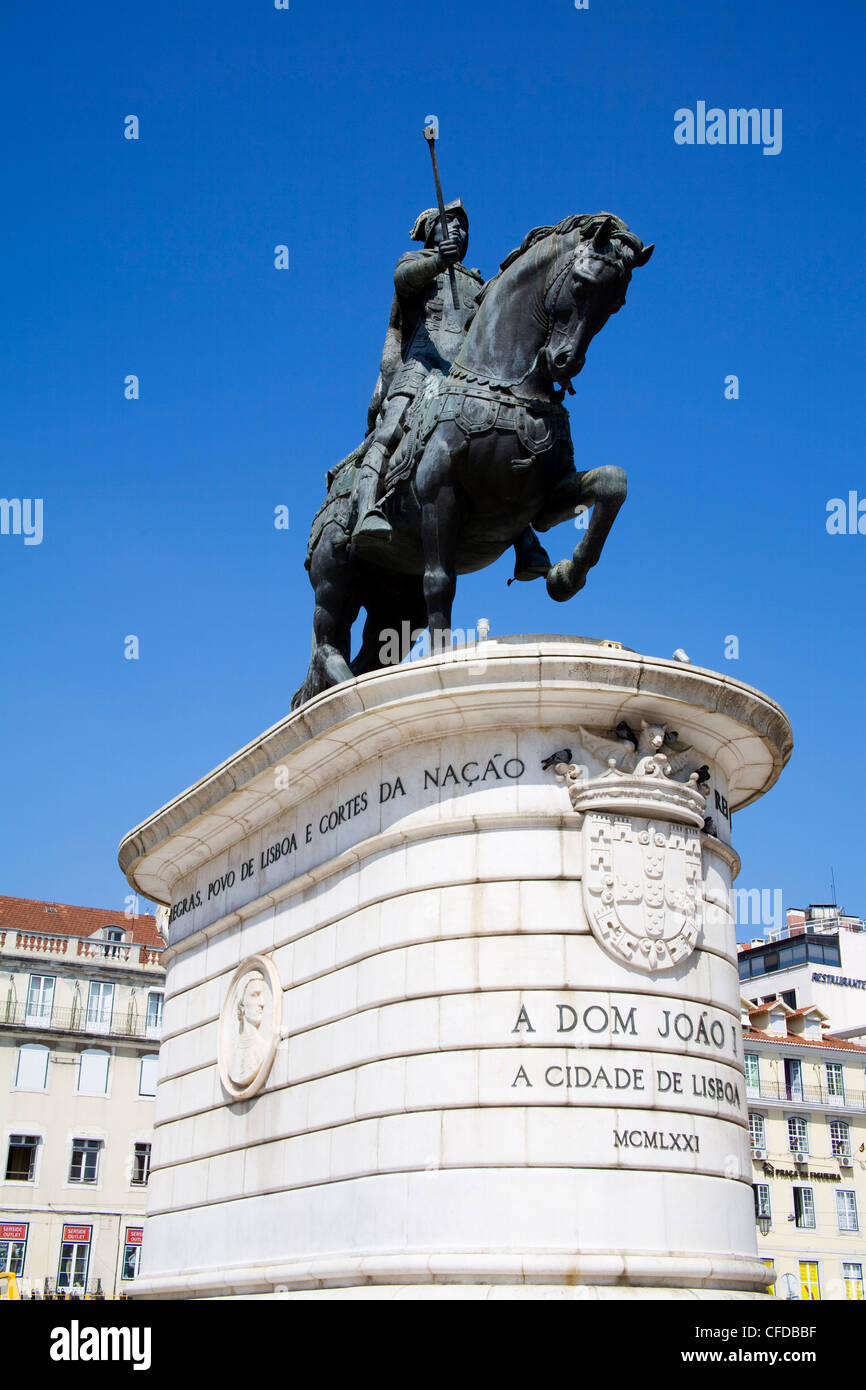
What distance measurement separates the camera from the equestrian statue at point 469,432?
12.3 m

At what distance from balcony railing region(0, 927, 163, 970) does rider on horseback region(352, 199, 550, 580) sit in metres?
39.7

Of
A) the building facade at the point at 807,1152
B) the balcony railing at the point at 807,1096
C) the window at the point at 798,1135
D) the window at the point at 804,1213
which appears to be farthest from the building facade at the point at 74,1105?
the window at the point at 798,1135

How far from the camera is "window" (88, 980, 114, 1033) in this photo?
5050 cm

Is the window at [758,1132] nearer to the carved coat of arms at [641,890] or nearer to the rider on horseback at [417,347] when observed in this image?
the rider on horseback at [417,347]

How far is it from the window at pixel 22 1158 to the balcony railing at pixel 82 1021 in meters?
3.68

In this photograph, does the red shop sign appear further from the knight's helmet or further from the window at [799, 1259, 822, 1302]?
the knight's helmet

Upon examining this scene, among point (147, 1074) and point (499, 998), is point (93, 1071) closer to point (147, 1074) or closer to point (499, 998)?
point (147, 1074)

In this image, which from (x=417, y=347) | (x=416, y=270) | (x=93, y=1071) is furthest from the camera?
(x=93, y=1071)

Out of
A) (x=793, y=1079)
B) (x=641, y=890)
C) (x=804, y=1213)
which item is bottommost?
(x=641, y=890)

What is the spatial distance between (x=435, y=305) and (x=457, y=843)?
19.7ft

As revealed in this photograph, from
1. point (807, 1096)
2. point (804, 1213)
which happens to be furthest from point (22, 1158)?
point (807, 1096)

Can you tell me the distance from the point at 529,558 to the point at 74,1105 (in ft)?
132

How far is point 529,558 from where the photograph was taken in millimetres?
14273
